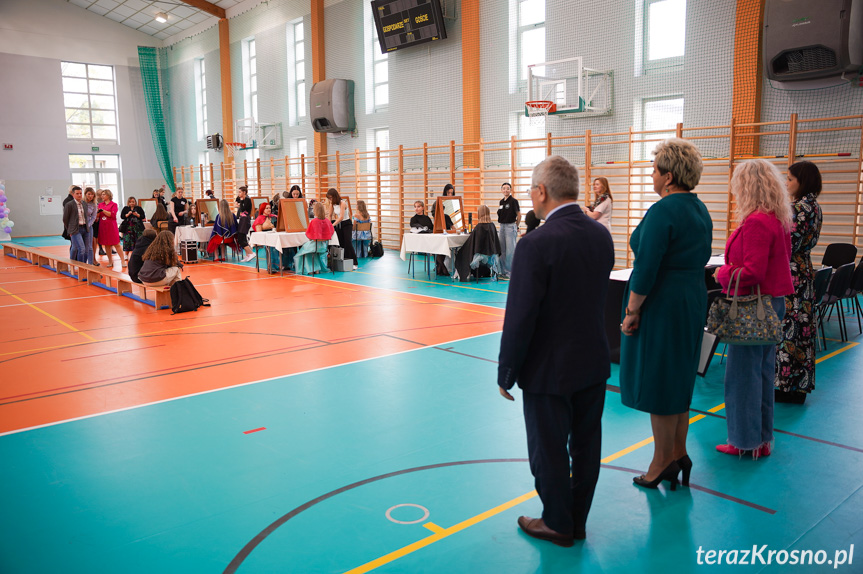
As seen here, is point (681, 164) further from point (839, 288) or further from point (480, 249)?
point (480, 249)

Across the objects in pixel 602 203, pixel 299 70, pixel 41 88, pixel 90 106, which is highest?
pixel 41 88

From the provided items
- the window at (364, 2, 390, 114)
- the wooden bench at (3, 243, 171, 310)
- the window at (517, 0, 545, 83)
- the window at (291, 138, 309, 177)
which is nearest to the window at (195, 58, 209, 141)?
the window at (291, 138, 309, 177)

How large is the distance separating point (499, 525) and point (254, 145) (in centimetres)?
1958

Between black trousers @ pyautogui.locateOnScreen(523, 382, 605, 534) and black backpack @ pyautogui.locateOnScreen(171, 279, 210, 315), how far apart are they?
628 cm

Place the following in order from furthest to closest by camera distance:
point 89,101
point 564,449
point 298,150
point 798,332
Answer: point 89,101, point 298,150, point 798,332, point 564,449

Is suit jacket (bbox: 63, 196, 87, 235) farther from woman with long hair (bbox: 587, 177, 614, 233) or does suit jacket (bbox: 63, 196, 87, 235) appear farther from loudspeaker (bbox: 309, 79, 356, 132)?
woman with long hair (bbox: 587, 177, 614, 233)

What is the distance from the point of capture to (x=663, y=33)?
35.2ft

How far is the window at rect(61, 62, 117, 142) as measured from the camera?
2283cm

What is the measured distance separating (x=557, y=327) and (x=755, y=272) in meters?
1.40

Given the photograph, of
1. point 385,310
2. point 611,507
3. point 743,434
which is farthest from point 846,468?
point 385,310

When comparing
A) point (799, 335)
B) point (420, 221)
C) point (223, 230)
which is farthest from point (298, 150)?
point (799, 335)

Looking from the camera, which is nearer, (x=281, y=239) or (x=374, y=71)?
(x=281, y=239)

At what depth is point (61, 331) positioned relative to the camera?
22.0 feet

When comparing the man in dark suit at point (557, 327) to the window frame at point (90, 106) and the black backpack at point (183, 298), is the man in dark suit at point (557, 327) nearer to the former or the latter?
the black backpack at point (183, 298)
